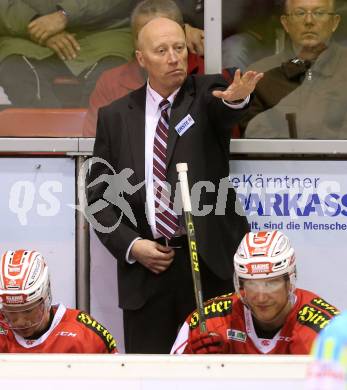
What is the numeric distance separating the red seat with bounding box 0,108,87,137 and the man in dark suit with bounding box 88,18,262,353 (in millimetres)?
313

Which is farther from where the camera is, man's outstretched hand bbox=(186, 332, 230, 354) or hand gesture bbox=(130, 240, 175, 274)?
hand gesture bbox=(130, 240, 175, 274)

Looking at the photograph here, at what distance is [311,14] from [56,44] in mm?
1262

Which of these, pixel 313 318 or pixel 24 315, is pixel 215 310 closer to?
pixel 313 318

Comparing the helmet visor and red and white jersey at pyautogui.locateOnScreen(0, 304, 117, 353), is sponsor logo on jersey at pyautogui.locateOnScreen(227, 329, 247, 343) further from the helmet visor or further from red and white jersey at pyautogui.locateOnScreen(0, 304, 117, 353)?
the helmet visor

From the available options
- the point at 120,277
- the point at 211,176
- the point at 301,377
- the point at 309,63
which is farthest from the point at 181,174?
the point at 301,377

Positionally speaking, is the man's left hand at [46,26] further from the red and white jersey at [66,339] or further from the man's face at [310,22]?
the red and white jersey at [66,339]

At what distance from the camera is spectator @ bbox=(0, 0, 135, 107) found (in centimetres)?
452

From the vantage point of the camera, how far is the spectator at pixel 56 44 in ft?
14.8

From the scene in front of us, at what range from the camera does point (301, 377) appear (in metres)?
2.67

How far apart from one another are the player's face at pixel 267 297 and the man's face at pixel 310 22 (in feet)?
4.56

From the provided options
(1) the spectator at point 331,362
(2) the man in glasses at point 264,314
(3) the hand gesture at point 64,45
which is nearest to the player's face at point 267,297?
(2) the man in glasses at point 264,314

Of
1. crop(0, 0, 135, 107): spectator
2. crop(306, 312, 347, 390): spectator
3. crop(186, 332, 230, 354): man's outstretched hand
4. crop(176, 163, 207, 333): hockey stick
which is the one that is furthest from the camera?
crop(0, 0, 135, 107): spectator

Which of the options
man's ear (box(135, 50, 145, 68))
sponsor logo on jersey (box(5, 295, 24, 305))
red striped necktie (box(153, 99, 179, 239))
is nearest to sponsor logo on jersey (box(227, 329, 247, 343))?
red striped necktie (box(153, 99, 179, 239))

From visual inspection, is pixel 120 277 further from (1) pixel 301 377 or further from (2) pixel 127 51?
(1) pixel 301 377
